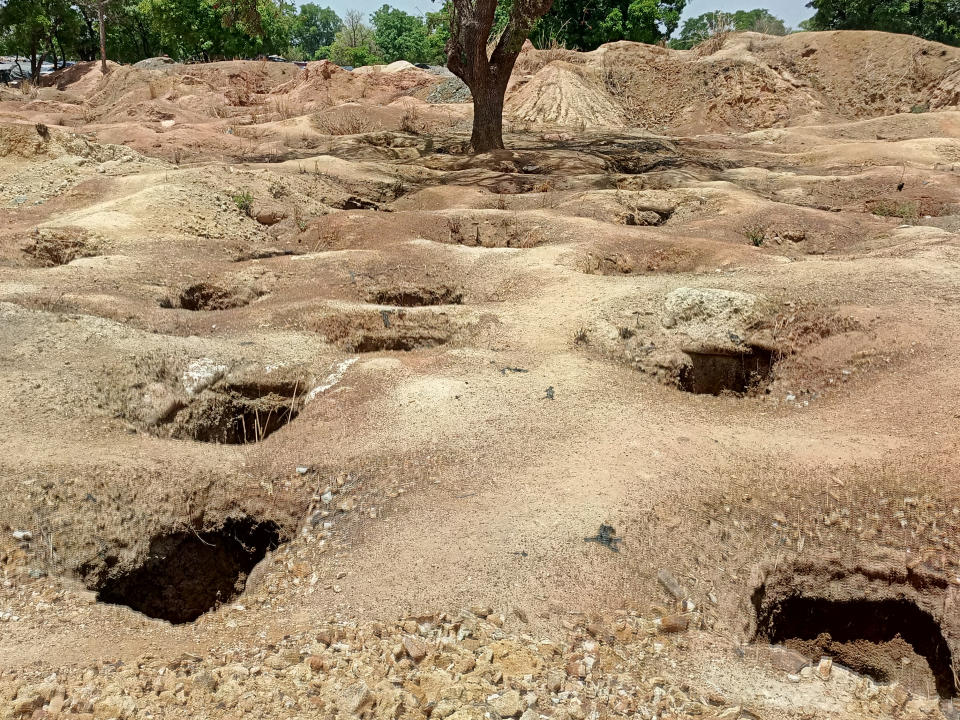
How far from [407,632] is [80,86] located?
37284 millimetres

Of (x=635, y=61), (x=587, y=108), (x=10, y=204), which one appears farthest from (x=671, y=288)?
(x=635, y=61)

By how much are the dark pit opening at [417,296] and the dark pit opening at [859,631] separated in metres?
4.41

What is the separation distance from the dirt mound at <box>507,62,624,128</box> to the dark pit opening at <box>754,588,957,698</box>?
17.3 metres

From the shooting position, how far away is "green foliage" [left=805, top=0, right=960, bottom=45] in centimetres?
3216

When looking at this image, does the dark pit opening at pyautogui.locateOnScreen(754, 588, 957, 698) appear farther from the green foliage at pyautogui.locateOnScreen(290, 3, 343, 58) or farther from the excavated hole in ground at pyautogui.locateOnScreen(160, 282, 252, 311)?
the green foliage at pyautogui.locateOnScreen(290, 3, 343, 58)

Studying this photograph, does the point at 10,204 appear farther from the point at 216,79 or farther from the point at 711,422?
the point at 216,79

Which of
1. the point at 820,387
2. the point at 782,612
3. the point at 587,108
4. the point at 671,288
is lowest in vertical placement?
the point at 782,612

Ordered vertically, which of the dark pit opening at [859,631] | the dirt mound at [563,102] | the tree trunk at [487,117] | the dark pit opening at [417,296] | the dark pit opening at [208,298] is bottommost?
the dark pit opening at [859,631]

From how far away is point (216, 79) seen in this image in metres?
26.0

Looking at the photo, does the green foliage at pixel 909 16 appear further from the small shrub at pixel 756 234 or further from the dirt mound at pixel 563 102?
the small shrub at pixel 756 234

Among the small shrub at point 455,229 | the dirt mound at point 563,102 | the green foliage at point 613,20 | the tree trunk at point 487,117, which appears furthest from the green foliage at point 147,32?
the small shrub at point 455,229

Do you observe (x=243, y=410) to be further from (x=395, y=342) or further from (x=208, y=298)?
(x=208, y=298)

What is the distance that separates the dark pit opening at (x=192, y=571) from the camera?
3.68 metres

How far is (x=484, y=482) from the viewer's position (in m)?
4.04
